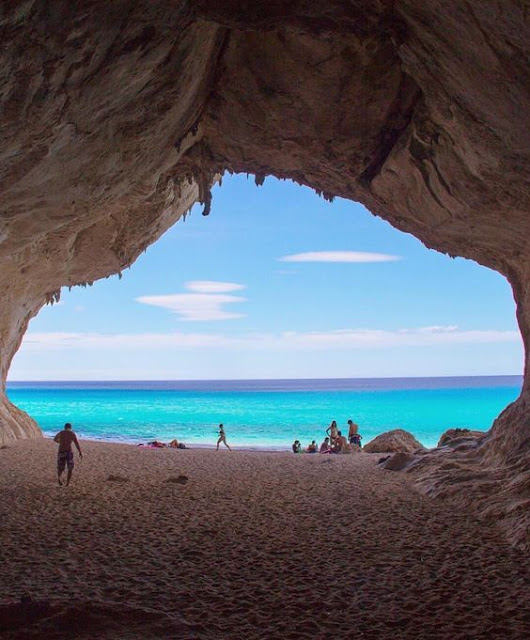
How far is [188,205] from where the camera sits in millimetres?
19391

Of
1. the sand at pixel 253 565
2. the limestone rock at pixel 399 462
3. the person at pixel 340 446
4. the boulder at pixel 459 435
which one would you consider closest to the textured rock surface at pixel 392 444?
the person at pixel 340 446

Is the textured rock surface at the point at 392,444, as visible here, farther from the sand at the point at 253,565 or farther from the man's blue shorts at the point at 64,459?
the man's blue shorts at the point at 64,459

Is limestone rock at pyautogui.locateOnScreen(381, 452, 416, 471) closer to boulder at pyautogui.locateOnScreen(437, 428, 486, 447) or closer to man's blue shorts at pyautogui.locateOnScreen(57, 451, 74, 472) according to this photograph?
boulder at pyautogui.locateOnScreen(437, 428, 486, 447)

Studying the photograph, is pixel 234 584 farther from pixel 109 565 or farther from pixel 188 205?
pixel 188 205

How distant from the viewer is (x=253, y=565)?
668 cm

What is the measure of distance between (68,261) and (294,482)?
11.3 m

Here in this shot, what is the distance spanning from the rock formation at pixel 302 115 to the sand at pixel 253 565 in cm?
154

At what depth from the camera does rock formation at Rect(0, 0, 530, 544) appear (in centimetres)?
614

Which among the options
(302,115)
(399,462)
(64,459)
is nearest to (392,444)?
(399,462)

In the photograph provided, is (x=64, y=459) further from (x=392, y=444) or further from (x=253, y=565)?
(x=392, y=444)

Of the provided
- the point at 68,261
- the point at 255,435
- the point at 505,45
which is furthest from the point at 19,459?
the point at 255,435

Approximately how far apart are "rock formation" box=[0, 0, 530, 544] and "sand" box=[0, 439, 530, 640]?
1538mm

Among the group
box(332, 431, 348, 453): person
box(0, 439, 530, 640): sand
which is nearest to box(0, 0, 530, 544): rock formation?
box(0, 439, 530, 640): sand

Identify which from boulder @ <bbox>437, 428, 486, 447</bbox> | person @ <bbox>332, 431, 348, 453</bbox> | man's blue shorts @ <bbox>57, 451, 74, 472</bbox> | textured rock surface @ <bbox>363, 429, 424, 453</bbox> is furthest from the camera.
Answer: person @ <bbox>332, 431, 348, 453</bbox>
